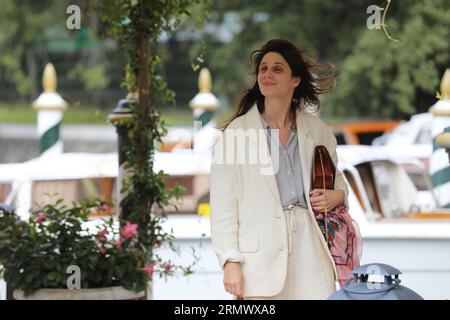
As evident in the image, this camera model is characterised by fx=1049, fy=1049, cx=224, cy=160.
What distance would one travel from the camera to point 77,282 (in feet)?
19.4

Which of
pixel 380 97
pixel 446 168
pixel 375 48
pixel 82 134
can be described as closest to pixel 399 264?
pixel 446 168

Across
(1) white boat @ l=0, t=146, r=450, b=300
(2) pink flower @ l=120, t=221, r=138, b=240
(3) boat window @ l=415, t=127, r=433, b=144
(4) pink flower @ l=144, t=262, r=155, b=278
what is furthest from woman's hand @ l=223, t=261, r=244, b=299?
(3) boat window @ l=415, t=127, r=433, b=144

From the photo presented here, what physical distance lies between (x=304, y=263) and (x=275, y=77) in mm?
836

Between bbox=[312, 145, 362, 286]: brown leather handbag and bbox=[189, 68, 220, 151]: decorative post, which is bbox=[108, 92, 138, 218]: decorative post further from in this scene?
bbox=[189, 68, 220, 151]: decorative post

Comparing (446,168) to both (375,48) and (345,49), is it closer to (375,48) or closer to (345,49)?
(375,48)

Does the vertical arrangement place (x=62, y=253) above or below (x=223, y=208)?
below

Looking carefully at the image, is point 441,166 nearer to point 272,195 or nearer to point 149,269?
point 149,269

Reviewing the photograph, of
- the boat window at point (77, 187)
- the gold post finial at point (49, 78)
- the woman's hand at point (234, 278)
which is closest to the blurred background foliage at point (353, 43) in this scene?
the gold post finial at point (49, 78)

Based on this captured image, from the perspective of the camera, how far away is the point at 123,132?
6898 mm

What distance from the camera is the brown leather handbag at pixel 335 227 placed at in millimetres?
4609

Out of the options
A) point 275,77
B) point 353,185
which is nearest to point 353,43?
point 353,185

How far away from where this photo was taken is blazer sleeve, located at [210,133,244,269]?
4402 mm

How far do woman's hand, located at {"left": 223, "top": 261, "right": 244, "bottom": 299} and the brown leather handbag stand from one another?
0.44 m

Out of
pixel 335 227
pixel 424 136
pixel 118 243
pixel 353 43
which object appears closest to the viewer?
Answer: pixel 335 227
